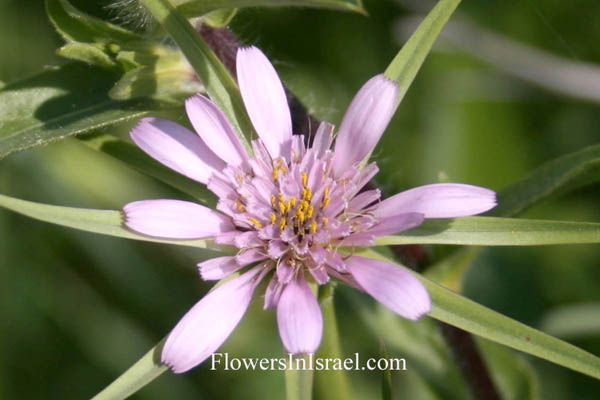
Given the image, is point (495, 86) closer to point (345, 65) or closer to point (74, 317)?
point (345, 65)

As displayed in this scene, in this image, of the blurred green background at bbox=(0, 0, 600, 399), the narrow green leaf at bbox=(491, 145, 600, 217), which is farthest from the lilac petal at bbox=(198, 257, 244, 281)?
the blurred green background at bbox=(0, 0, 600, 399)

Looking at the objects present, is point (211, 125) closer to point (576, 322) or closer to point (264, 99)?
point (264, 99)

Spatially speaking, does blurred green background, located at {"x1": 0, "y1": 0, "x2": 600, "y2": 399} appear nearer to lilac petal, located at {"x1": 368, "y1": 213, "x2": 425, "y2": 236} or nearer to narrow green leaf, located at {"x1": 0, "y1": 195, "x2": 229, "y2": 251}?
lilac petal, located at {"x1": 368, "y1": 213, "x2": 425, "y2": 236}

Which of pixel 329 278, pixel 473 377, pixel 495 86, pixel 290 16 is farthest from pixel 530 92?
pixel 329 278

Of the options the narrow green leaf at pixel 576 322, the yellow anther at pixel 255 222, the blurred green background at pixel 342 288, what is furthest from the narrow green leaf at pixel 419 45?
the narrow green leaf at pixel 576 322

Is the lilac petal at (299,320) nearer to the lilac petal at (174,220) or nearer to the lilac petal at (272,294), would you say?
the lilac petal at (272,294)

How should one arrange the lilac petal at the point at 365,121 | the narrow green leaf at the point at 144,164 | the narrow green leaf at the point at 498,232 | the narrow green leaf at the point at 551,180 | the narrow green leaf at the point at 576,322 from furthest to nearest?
the narrow green leaf at the point at 576,322
the narrow green leaf at the point at 551,180
the narrow green leaf at the point at 144,164
the lilac petal at the point at 365,121
the narrow green leaf at the point at 498,232
